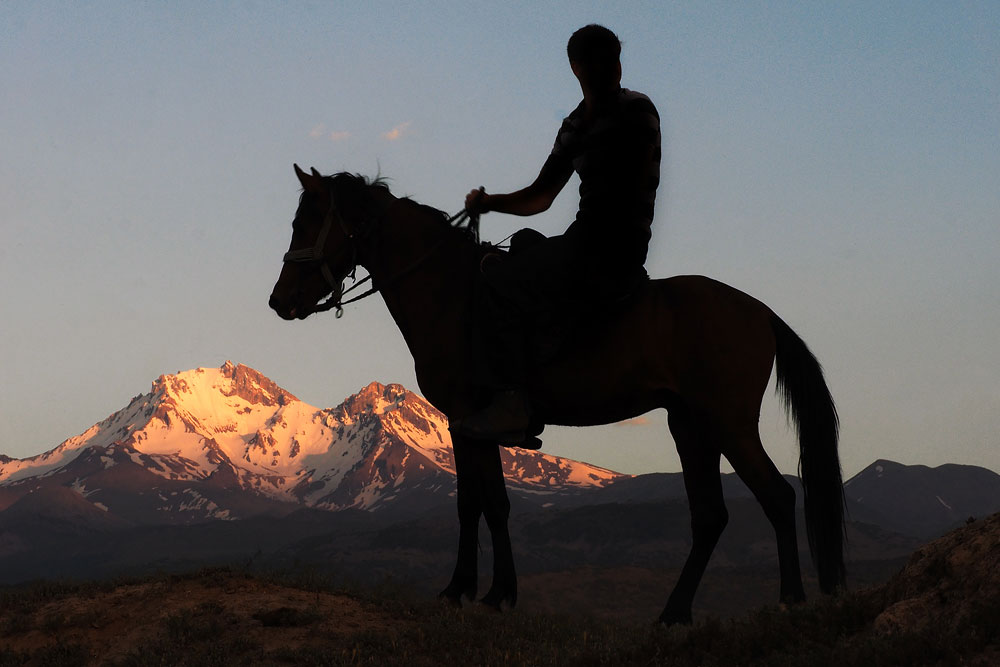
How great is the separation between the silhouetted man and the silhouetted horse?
1.02 ft

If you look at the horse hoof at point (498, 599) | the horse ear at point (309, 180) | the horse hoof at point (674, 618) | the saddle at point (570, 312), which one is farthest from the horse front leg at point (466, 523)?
the horse ear at point (309, 180)

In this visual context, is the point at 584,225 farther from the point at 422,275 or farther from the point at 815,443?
the point at 815,443

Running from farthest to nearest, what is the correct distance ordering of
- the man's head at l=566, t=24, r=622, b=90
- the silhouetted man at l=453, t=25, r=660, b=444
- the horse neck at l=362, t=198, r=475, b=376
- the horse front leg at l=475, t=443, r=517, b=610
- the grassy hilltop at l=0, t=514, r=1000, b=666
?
the horse neck at l=362, t=198, r=475, b=376, the horse front leg at l=475, t=443, r=517, b=610, the silhouetted man at l=453, t=25, r=660, b=444, the man's head at l=566, t=24, r=622, b=90, the grassy hilltop at l=0, t=514, r=1000, b=666

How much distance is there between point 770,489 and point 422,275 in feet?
12.6

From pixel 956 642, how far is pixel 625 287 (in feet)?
13.7

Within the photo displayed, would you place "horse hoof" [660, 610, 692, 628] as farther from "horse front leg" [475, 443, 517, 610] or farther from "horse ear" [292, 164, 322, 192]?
"horse ear" [292, 164, 322, 192]

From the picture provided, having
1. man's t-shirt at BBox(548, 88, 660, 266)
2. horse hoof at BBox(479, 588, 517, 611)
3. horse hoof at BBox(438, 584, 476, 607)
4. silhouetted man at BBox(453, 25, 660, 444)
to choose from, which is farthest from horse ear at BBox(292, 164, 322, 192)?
horse hoof at BBox(479, 588, 517, 611)

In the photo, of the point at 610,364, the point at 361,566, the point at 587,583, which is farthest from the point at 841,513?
the point at 361,566

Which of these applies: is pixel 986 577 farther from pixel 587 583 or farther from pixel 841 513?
pixel 587 583

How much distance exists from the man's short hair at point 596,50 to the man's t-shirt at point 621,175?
26 cm

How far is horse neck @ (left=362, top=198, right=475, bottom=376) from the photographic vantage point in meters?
9.69

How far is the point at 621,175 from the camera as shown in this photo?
8922 millimetres

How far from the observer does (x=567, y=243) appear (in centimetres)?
929

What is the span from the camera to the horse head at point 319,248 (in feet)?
32.5
